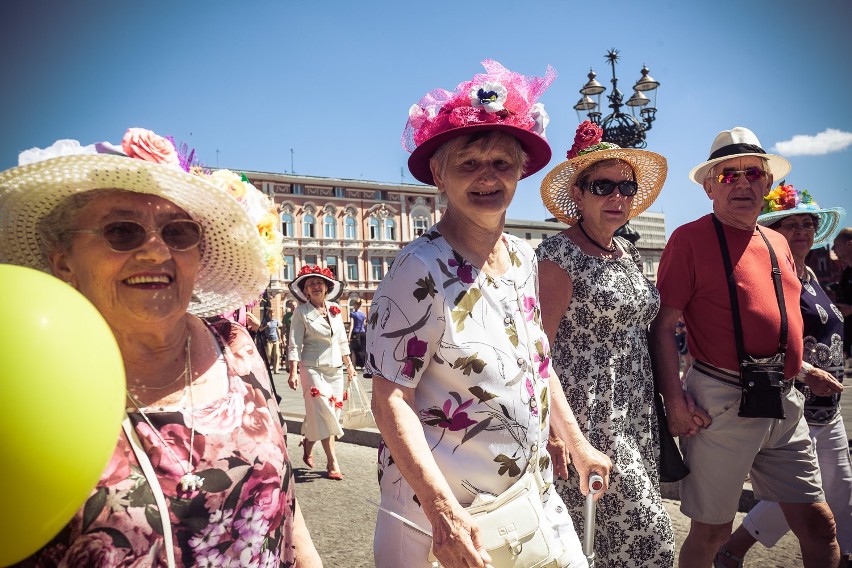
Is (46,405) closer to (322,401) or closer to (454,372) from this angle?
(454,372)

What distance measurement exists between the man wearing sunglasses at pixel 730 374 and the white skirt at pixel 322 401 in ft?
14.9

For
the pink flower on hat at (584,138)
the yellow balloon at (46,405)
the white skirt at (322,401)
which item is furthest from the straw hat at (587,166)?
the white skirt at (322,401)

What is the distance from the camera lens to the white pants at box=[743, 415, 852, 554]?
13.2 ft

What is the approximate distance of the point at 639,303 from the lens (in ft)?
10.9

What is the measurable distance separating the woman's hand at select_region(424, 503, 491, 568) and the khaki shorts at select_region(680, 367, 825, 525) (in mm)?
1892

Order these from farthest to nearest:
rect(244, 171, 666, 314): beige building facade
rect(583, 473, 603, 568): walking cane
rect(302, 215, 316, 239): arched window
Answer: rect(302, 215, 316, 239): arched window < rect(244, 171, 666, 314): beige building facade < rect(583, 473, 603, 568): walking cane

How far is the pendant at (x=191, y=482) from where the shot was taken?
172 centimetres

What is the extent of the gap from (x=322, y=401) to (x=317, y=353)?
57cm

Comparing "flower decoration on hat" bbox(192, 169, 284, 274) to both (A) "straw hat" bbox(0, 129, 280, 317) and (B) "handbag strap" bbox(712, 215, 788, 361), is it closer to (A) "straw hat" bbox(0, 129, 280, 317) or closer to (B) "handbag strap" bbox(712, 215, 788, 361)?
(A) "straw hat" bbox(0, 129, 280, 317)

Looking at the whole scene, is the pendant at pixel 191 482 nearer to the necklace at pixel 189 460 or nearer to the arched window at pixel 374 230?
the necklace at pixel 189 460

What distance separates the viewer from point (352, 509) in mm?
5926

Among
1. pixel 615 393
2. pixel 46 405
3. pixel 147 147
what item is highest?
pixel 147 147

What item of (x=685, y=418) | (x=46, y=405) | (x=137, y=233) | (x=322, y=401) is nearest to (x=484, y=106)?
(x=137, y=233)

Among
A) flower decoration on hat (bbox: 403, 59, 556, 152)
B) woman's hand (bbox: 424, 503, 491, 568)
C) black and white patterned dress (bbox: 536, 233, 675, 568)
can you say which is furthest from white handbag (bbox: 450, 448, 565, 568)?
flower decoration on hat (bbox: 403, 59, 556, 152)
